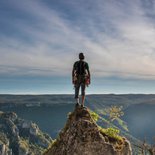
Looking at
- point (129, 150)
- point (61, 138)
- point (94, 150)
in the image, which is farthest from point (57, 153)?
point (129, 150)

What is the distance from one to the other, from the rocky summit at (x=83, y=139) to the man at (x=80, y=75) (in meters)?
1.75

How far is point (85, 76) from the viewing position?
3966 centimetres

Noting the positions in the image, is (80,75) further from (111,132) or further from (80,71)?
(111,132)

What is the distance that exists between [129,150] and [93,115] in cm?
540

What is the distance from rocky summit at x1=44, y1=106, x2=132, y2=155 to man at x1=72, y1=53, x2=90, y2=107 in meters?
1.75

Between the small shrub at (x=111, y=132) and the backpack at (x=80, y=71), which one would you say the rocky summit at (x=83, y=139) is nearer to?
the small shrub at (x=111, y=132)

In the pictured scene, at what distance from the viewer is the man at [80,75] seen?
3903cm

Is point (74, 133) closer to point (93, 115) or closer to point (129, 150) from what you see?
point (93, 115)

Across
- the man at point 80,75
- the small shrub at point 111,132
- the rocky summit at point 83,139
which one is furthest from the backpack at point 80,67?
the small shrub at point 111,132

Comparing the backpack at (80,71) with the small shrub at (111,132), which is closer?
the backpack at (80,71)

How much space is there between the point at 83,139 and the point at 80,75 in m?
6.50

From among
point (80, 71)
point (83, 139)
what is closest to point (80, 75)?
point (80, 71)

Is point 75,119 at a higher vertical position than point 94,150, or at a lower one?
higher

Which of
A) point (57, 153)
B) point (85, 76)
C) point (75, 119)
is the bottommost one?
point (57, 153)
